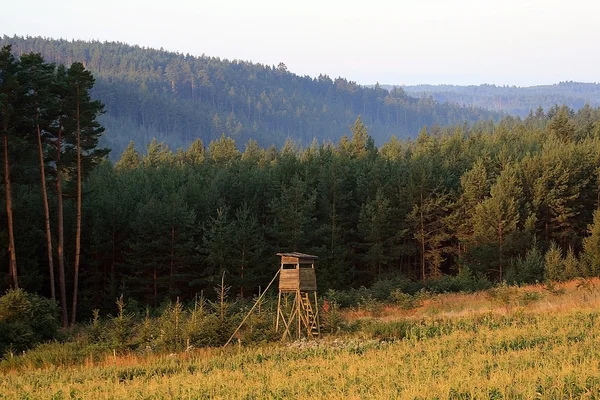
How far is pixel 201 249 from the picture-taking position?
161 ft

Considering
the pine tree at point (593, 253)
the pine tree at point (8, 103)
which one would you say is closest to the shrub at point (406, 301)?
the pine tree at point (593, 253)

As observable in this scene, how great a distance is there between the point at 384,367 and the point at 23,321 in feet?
59.3

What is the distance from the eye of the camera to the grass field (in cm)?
1133

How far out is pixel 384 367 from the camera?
1436 cm

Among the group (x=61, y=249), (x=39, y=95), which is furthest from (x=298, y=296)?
(x=39, y=95)

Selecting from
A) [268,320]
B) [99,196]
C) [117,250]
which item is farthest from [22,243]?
[268,320]

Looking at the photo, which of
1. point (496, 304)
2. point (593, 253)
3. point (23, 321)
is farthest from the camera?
point (593, 253)

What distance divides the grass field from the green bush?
487cm

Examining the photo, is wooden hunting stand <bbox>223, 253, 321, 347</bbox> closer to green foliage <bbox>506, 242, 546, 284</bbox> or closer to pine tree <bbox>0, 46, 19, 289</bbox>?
pine tree <bbox>0, 46, 19, 289</bbox>

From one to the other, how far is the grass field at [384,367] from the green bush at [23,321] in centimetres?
487

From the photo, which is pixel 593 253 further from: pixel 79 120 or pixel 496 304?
pixel 79 120

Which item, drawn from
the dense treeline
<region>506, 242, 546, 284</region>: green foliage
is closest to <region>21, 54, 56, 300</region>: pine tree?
the dense treeline

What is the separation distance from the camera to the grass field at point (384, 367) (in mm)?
11328

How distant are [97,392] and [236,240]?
3631 centimetres
